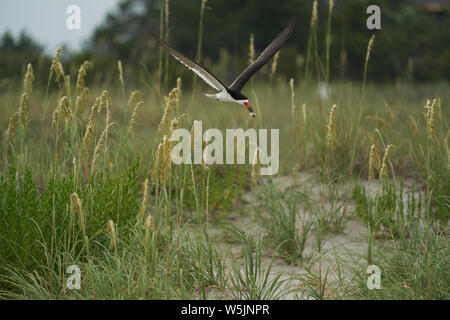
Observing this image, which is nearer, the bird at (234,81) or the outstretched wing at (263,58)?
the bird at (234,81)

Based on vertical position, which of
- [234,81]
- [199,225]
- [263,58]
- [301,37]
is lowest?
[199,225]

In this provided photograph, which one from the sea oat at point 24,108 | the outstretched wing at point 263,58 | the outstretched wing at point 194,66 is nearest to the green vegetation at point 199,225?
the sea oat at point 24,108

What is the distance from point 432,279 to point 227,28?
53.9 ft

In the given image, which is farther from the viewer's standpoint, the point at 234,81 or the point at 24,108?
the point at 24,108

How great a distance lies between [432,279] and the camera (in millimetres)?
2229

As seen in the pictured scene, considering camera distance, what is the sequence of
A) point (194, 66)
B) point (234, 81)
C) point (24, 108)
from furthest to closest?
point (24, 108)
point (234, 81)
point (194, 66)

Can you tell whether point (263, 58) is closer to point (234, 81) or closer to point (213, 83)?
point (234, 81)

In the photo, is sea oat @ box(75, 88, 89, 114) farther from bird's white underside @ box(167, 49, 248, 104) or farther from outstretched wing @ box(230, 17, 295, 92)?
outstretched wing @ box(230, 17, 295, 92)

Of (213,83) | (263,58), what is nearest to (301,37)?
(263,58)

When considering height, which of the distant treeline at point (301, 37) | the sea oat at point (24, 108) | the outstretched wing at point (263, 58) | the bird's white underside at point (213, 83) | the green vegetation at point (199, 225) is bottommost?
the green vegetation at point (199, 225)

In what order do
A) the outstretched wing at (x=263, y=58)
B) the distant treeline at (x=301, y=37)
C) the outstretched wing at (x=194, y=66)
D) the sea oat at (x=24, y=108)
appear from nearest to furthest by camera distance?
1. the outstretched wing at (x=194, y=66)
2. the outstretched wing at (x=263, y=58)
3. the sea oat at (x=24, y=108)
4. the distant treeline at (x=301, y=37)

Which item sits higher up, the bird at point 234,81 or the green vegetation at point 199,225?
the bird at point 234,81

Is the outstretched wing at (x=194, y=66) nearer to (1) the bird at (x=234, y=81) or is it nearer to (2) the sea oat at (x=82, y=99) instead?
(1) the bird at (x=234, y=81)
